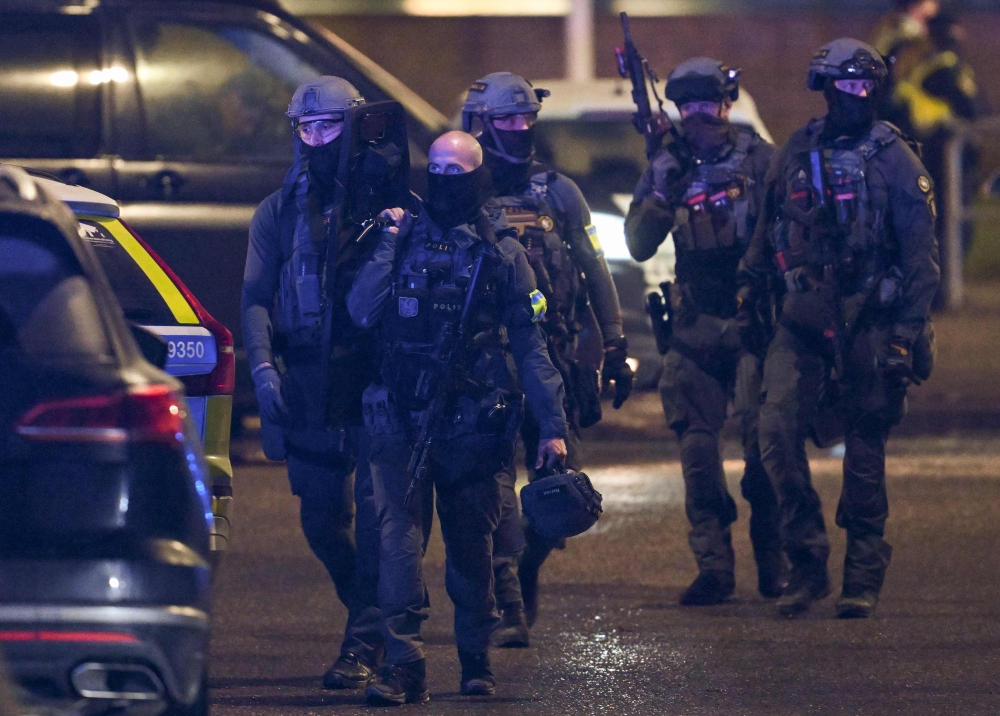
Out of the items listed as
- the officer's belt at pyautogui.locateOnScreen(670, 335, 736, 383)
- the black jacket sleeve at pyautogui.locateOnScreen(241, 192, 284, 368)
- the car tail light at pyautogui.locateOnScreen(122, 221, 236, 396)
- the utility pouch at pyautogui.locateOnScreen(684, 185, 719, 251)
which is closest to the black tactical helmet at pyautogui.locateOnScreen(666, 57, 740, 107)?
the utility pouch at pyautogui.locateOnScreen(684, 185, 719, 251)

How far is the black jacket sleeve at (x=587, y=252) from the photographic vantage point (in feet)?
24.1

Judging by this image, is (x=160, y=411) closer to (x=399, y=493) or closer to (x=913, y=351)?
(x=399, y=493)

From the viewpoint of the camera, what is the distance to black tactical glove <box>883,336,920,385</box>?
733 cm

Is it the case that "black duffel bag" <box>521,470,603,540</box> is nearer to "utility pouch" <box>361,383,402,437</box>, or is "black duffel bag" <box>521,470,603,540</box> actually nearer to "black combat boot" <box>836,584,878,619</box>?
"utility pouch" <box>361,383,402,437</box>

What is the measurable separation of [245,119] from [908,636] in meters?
4.94

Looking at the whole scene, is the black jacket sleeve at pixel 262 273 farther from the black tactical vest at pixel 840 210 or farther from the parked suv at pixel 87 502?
the black tactical vest at pixel 840 210

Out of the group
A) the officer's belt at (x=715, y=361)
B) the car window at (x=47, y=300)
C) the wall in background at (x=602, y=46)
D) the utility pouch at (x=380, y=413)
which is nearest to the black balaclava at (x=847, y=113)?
the officer's belt at (x=715, y=361)

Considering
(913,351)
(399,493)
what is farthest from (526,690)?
(913,351)

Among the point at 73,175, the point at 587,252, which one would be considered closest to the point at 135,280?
the point at 587,252

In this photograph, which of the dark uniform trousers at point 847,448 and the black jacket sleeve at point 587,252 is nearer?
the black jacket sleeve at point 587,252

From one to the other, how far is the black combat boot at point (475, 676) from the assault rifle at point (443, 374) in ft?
1.82

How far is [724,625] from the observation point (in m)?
7.32

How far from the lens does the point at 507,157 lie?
7238mm

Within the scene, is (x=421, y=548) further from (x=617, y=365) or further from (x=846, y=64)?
(x=846, y=64)
